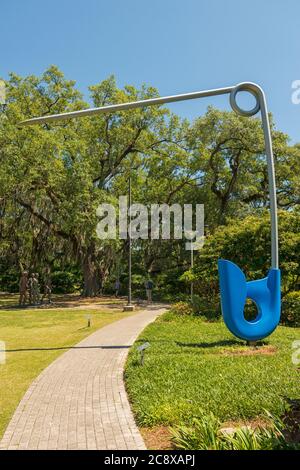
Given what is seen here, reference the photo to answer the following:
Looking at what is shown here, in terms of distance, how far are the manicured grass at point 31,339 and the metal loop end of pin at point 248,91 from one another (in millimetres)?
6297

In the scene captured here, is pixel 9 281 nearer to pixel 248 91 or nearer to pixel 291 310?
pixel 291 310

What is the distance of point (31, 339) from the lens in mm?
12719

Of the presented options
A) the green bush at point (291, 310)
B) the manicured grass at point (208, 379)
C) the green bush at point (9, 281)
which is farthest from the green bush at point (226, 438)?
the green bush at point (9, 281)

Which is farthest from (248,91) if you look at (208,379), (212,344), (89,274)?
(89,274)

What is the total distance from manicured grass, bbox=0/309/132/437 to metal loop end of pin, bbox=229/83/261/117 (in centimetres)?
630

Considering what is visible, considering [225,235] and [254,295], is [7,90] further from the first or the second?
[254,295]

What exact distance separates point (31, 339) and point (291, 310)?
10.1 m

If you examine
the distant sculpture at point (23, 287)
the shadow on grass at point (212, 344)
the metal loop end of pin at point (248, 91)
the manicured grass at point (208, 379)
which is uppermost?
the metal loop end of pin at point (248, 91)

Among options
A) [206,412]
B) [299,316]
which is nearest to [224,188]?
[299,316]

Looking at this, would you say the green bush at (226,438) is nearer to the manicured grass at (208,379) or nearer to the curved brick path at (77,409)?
the curved brick path at (77,409)

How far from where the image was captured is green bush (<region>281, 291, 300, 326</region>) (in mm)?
16391

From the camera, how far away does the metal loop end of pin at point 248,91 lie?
744 cm

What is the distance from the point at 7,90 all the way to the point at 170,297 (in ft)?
55.3

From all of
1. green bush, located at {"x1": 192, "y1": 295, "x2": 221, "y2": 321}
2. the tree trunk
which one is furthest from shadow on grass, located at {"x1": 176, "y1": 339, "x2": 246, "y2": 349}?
the tree trunk
